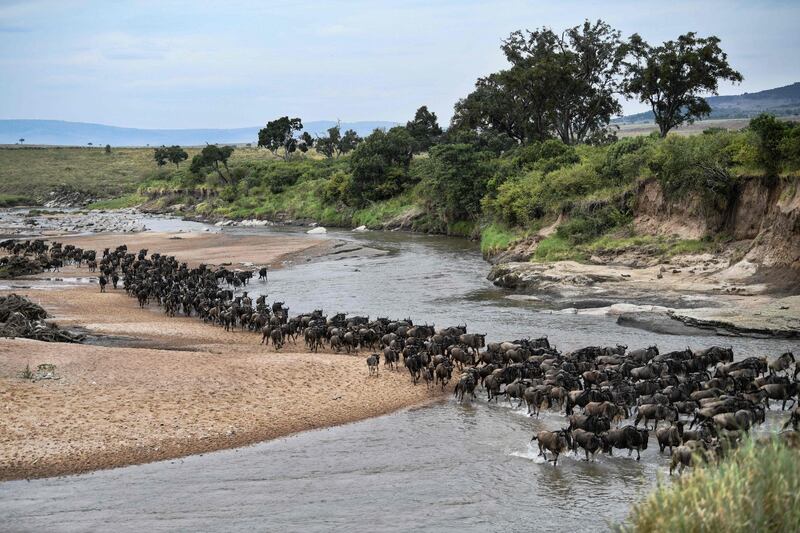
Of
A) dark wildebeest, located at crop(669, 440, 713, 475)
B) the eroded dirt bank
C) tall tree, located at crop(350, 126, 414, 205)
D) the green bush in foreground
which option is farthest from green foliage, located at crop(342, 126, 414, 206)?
the green bush in foreground

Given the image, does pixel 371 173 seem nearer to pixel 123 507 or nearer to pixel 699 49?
pixel 699 49

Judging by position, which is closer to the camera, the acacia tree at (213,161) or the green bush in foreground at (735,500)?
the green bush in foreground at (735,500)

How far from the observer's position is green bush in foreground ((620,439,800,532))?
28.6 ft

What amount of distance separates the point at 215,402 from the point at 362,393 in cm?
392

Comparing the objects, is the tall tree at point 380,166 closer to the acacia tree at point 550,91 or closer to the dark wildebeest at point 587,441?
the acacia tree at point 550,91

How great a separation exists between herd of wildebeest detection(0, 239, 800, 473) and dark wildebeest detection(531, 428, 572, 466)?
2 cm

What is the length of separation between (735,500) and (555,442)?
26.0ft

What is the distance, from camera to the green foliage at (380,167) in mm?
79838

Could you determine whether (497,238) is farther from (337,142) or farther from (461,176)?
(337,142)

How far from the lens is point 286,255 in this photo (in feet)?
185

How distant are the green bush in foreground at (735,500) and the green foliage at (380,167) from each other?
7088 centimetres

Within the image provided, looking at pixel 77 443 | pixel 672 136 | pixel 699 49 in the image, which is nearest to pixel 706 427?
pixel 77 443

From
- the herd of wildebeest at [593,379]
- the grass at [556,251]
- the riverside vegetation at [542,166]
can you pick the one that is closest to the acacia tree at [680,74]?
the riverside vegetation at [542,166]

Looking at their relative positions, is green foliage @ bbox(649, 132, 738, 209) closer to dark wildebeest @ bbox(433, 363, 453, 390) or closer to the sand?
dark wildebeest @ bbox(433, 363, 453, 390)
